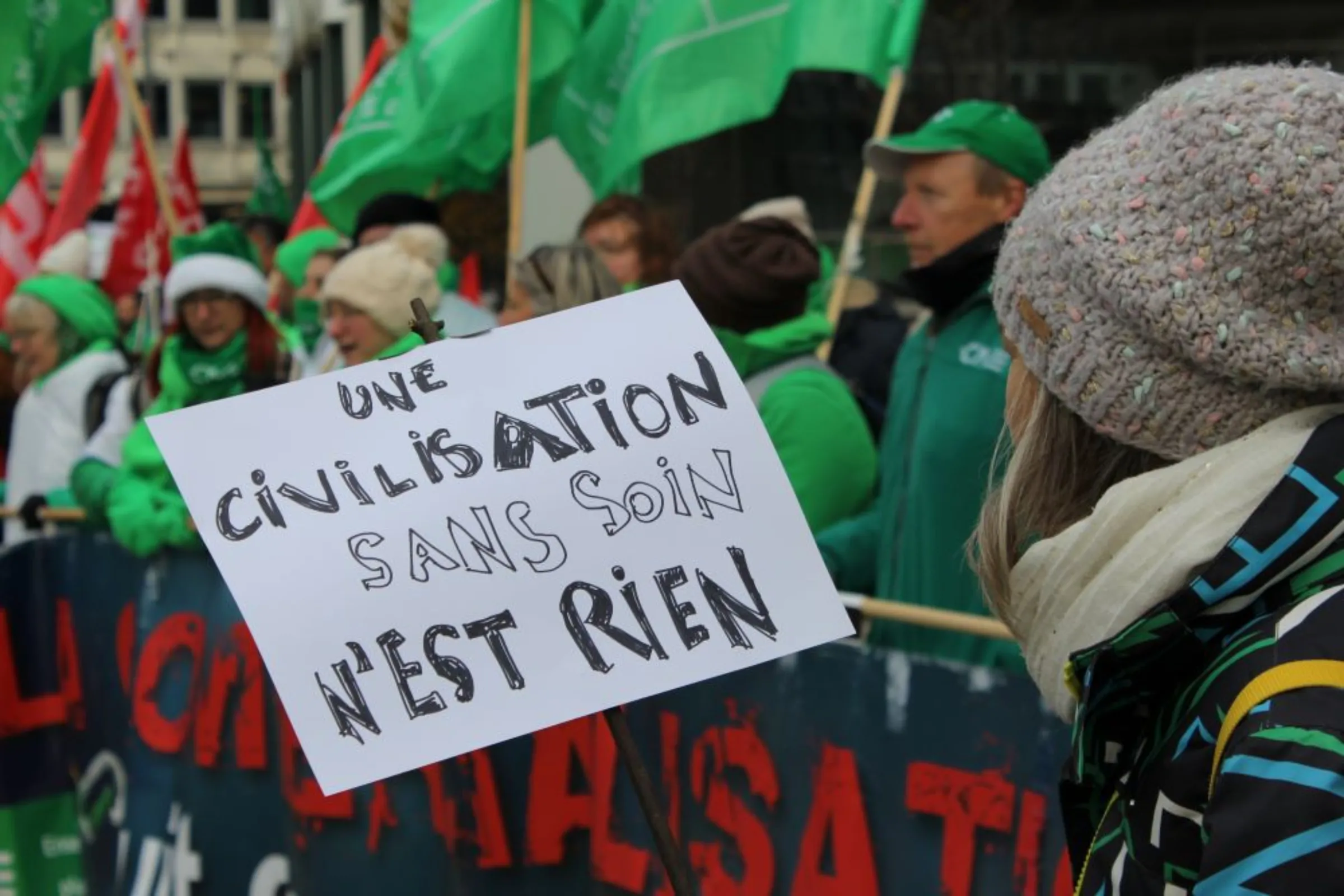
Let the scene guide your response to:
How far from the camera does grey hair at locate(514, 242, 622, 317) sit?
5211mm

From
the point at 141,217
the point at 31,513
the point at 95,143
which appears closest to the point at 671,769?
Answer: the point at 31,513

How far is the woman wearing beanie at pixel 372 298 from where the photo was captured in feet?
17.7

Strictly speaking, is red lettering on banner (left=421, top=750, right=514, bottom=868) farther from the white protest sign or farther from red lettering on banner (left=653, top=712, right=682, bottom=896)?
the white protest sign

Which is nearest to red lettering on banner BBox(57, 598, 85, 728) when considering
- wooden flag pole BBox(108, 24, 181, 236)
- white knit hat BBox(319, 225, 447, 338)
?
white knit hat BBox(319, 225, 447, 338)

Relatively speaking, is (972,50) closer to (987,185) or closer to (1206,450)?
(987,185)

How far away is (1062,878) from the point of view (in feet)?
10.5

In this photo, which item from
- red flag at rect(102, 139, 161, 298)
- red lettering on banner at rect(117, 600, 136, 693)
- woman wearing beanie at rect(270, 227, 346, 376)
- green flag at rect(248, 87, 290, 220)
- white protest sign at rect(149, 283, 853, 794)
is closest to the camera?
white protest sign at rect(149, 283, 853, 794)

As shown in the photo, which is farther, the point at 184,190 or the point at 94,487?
the point at 184,190

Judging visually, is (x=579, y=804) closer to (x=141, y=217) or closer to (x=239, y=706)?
(x=239, y=706)

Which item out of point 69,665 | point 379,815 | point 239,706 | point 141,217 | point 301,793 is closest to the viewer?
point 379,815

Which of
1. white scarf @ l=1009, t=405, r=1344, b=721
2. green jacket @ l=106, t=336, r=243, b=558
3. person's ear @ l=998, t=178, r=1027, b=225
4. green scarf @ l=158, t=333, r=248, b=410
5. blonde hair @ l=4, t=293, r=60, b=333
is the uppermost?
white scarf @ l=1009, t=405, r=1344, b=721

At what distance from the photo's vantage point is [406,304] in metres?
5.39

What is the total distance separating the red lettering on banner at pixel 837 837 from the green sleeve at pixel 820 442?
2.36ft

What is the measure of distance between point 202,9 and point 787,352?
184 feet
